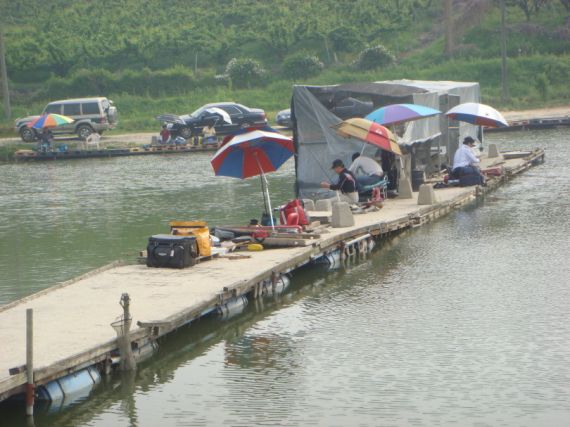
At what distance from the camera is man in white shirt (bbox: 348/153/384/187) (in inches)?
1019

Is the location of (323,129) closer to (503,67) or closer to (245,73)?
(503,67)

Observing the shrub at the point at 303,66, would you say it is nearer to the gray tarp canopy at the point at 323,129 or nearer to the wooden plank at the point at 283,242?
the gray tarp canopy at the point at 323,129

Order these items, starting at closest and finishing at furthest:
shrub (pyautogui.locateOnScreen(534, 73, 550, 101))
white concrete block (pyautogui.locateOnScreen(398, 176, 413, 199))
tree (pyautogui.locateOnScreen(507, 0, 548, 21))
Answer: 1. white concrete block (pyautogui.locateOnScreen(398, 176, 413, 199))
2. shrub (pyautogui.locateOnScreen(534, 73, 550, 101))
3. tree (pyautogui.locateOnScreen(507, 0, 548, 21))

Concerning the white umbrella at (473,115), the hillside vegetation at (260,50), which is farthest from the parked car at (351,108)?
the hillside vegetation at (260,50)

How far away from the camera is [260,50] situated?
67.3m

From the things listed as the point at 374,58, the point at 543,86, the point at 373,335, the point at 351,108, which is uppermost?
the point at 374,58

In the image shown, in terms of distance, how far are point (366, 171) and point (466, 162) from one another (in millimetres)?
4537

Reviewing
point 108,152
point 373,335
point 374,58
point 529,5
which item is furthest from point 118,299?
point 529,5

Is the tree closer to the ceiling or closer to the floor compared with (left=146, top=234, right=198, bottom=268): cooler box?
closer to the ceiling

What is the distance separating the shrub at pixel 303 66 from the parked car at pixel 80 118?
14034mm

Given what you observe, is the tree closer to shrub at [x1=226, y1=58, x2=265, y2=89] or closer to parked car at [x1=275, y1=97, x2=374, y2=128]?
shrub at [x1=226, y1=58, x2=265, y2=89]

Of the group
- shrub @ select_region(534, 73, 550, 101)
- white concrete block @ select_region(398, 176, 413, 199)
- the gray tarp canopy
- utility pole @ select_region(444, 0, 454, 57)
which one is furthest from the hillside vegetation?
white concrete block @ select_region(398, 176, 413, 199)

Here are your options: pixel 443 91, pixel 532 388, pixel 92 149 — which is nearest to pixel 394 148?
pixel 443 91

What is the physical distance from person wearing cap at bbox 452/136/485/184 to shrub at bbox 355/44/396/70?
31.9m
